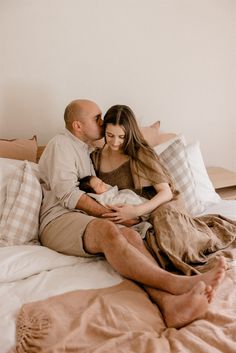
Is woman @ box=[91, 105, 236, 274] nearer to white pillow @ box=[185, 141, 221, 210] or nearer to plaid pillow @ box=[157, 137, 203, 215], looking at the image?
plaid pillow @ box=[157, 137, 203, 215]

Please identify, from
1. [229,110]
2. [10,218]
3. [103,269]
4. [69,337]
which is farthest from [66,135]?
[229,110]

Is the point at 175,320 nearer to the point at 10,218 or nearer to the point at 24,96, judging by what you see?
the point at 10,218

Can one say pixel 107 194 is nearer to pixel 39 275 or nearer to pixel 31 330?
pixel 39 275

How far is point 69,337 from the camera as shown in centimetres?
119

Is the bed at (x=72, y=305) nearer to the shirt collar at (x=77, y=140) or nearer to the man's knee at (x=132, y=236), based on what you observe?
the man's knee at (x=132, y=236)


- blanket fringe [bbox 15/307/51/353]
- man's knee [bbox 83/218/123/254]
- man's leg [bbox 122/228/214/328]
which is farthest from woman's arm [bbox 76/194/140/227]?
blanket fringe [bbox 15/307/51/353]

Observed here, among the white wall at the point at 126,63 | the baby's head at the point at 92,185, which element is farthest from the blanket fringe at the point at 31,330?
the white wall at the point at 126,63

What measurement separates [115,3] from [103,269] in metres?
1.63

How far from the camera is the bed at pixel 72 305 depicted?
3.87 ft

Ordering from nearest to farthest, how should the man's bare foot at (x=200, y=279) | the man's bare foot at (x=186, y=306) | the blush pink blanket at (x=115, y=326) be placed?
the blush pink blanket at (x=115, y=326), the man's bare foot at (x=186, y=306), the man's bare foot at (x=200, y=279)

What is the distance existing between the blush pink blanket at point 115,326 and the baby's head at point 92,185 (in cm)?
54

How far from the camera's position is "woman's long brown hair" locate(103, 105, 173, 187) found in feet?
6.15

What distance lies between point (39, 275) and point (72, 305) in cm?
25

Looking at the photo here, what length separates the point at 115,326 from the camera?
4.11 feet
